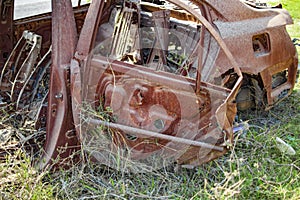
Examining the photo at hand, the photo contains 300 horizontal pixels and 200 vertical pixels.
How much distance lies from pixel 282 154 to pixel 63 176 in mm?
1900

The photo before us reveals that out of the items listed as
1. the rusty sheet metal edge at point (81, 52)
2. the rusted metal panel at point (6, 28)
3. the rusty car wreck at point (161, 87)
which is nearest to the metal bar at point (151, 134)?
the rusty car wreck at point (161, 87)

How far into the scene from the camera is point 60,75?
10.1ft

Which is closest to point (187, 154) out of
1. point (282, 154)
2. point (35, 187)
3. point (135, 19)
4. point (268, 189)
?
point (268, 189)

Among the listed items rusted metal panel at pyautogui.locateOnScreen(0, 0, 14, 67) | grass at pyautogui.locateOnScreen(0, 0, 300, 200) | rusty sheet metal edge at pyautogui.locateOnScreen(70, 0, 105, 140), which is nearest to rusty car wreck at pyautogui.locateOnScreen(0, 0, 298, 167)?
rusty sheet metal edge at pyautogui.locateOnScreen(70, 0, 105, 140)

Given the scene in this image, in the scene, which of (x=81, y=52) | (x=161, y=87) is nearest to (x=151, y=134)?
(x=161, y=87)

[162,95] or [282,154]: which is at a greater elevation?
[162,95]

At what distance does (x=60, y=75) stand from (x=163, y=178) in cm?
116

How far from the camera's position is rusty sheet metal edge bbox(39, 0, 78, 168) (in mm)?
3090

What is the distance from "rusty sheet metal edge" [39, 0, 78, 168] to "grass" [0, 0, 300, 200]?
264mm

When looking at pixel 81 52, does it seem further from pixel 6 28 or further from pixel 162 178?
pixel 6 28

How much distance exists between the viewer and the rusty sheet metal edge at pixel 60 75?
309 centimetres

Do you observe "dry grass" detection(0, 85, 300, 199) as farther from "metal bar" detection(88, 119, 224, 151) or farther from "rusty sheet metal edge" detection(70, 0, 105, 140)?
"rusty sheet metal edge" detection(70, 0, 105, 140)

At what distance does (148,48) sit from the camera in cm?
405

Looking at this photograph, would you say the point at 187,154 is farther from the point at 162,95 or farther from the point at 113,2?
the point at 113,2
